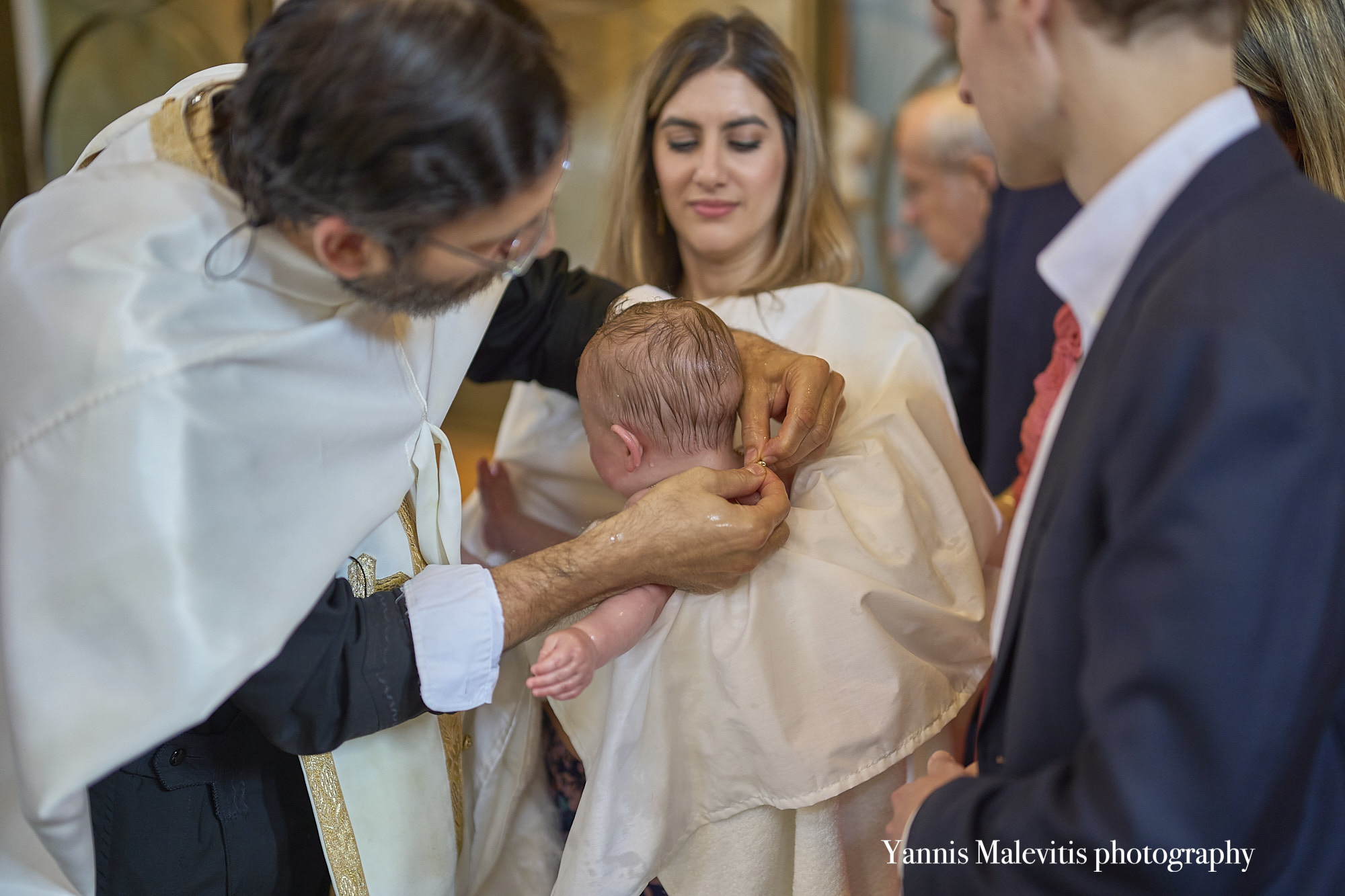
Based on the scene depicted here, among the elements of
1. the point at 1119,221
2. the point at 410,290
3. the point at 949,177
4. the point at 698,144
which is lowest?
the point at 949,177

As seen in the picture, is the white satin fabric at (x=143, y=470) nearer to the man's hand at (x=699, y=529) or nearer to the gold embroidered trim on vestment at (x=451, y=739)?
the gold embroidered trim on vestment at (x=451, y=739)

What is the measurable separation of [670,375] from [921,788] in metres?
0.80

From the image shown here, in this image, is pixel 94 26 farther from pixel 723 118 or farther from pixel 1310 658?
pixel 1310 658

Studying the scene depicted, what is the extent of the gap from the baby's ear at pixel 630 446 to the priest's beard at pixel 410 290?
1.41 feet

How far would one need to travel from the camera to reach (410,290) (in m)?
1.41

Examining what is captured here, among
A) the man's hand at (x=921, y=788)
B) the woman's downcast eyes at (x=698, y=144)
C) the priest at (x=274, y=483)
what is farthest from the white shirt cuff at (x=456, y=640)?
the woman's downcast eyes at (x=698, y=144)

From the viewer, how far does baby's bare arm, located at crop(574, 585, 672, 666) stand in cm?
162

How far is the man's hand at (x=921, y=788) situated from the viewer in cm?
138

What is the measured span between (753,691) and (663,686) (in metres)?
0.16

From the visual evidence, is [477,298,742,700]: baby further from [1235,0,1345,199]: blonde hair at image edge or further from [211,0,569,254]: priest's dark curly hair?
[1235,0,1345,199]: blonde hair at image edge

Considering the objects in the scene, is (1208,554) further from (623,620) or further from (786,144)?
(786,144)

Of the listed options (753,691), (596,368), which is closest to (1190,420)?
(753,691)

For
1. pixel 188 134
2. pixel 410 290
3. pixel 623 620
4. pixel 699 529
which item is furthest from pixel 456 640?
pixel 188 134

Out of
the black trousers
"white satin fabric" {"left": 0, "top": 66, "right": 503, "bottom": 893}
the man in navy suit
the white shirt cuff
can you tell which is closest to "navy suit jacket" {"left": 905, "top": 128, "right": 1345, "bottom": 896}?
the man in navy suit
